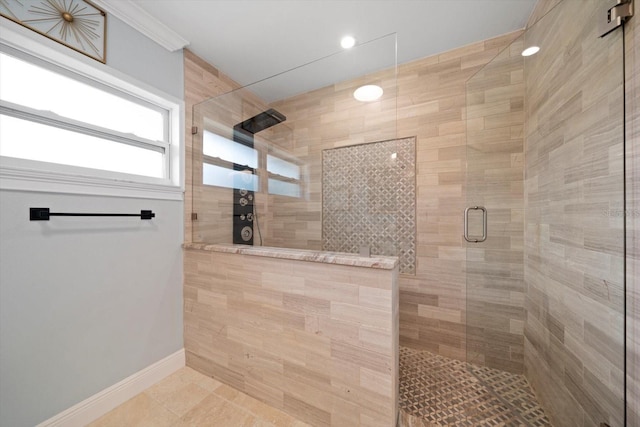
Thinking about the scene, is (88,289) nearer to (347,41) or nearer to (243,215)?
(243,215)

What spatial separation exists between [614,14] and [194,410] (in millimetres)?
2711

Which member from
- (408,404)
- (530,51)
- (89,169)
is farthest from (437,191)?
(89,169)

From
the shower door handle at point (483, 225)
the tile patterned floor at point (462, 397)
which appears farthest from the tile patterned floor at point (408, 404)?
the shower door handle at point (483, 225)

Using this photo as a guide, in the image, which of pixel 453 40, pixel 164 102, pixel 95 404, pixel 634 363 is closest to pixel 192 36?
pixel 164 102

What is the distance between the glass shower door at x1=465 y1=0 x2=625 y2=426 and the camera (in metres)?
0.87

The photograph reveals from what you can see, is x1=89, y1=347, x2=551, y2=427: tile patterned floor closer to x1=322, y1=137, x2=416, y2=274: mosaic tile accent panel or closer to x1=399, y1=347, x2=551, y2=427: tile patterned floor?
x1=399, y1=347, x2=551, y2=427: tile patterned floor

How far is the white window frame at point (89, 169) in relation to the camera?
1.11 meters

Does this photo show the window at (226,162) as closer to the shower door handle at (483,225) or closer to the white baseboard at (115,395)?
the white baseboard at (115,395)

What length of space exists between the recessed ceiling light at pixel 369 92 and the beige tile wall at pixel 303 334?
0.97m

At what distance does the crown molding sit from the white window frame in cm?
36

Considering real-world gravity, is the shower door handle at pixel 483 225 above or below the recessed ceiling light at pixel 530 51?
below

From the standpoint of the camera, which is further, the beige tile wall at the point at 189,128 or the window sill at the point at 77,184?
the beige tile wall at the point at 189,128

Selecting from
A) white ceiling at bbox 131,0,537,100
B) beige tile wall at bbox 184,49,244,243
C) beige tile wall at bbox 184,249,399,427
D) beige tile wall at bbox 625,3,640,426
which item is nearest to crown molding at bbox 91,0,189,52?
white ceiling at bbox 131,0,537,100

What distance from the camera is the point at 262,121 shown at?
5.53 ft
